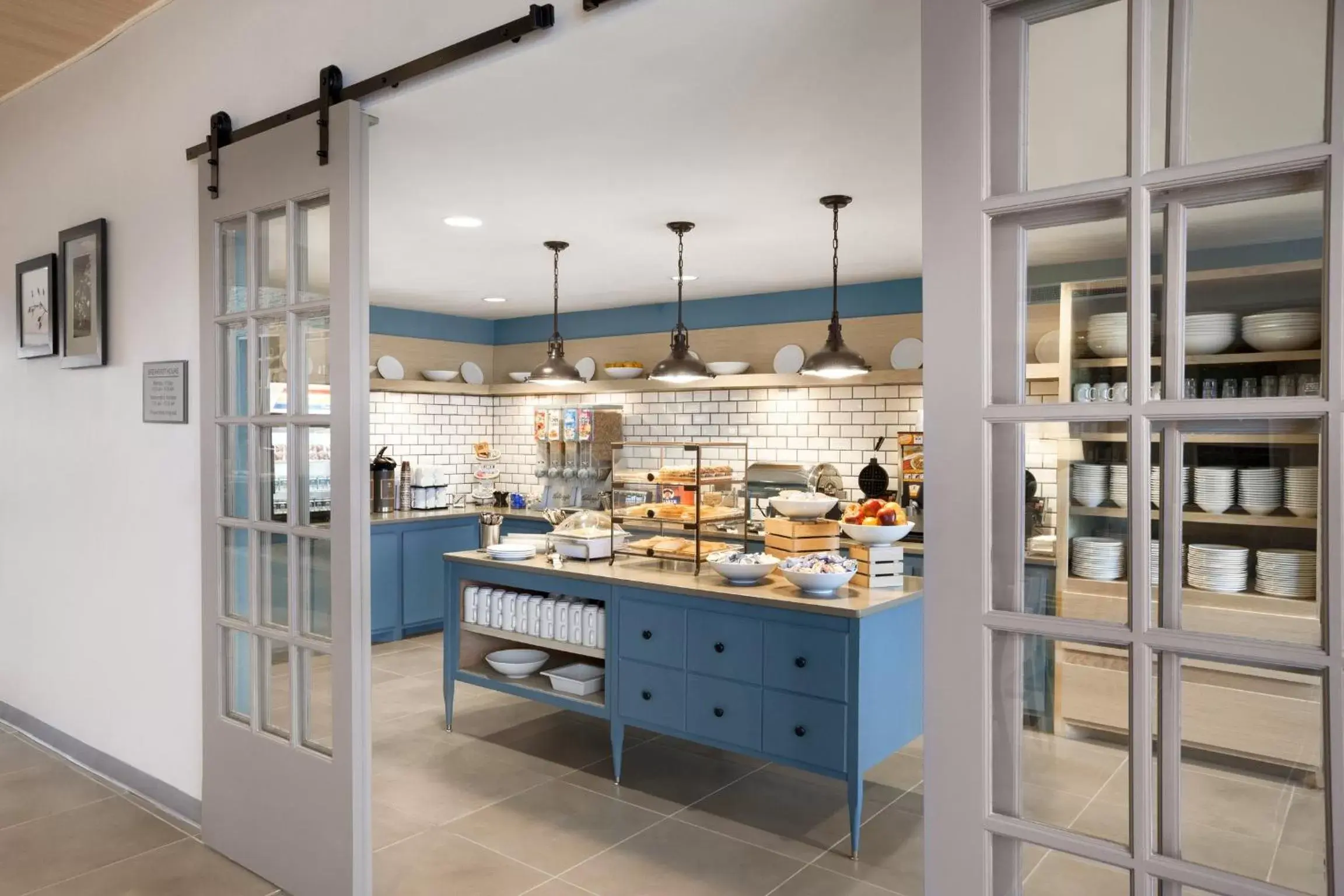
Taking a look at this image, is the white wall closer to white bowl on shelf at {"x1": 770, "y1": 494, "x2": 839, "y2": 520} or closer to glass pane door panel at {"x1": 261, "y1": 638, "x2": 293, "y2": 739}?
glass pane door panel at {"x1": 261, "y1": 638, "x2": 293, "y2": 739}

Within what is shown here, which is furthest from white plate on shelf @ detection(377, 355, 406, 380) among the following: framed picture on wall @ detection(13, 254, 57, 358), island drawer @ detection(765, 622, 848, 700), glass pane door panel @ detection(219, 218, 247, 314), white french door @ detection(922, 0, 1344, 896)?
white french door @ detection(922, 0, 1344, 896)

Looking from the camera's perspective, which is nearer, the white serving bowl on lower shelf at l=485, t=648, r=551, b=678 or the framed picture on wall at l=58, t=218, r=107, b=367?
the framed picture on wall at l=58, t=218, r=107, b=367

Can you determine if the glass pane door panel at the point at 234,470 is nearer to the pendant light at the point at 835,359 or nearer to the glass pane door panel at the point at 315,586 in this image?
the glass pane door panel at the point at 315,586

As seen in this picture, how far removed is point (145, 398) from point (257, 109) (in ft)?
3.96

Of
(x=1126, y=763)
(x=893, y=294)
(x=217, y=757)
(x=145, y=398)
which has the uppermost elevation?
(x=893, y=294)

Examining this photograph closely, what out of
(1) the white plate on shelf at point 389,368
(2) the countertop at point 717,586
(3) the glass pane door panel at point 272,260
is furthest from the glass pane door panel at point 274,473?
(1) the white plate on shelf at point 389,368

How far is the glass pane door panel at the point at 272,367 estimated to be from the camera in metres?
2.90

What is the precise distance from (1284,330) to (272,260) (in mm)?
2783

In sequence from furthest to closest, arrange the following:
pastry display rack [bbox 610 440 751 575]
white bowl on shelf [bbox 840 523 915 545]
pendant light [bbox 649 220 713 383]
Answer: pendant light [bbox 649 220 713 383], pastry display rack [bbox 610 440 751 575], white bowl on shelf [bbox 840 523 915 545]

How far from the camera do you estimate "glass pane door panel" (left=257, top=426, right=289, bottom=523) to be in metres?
2.91

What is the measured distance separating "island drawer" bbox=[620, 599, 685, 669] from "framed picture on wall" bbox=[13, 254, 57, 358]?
2843mm

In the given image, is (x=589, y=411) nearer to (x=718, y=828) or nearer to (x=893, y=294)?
(x=893, y=294)

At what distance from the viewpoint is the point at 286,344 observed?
2.89m

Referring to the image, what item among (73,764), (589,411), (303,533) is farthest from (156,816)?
(589,411)
